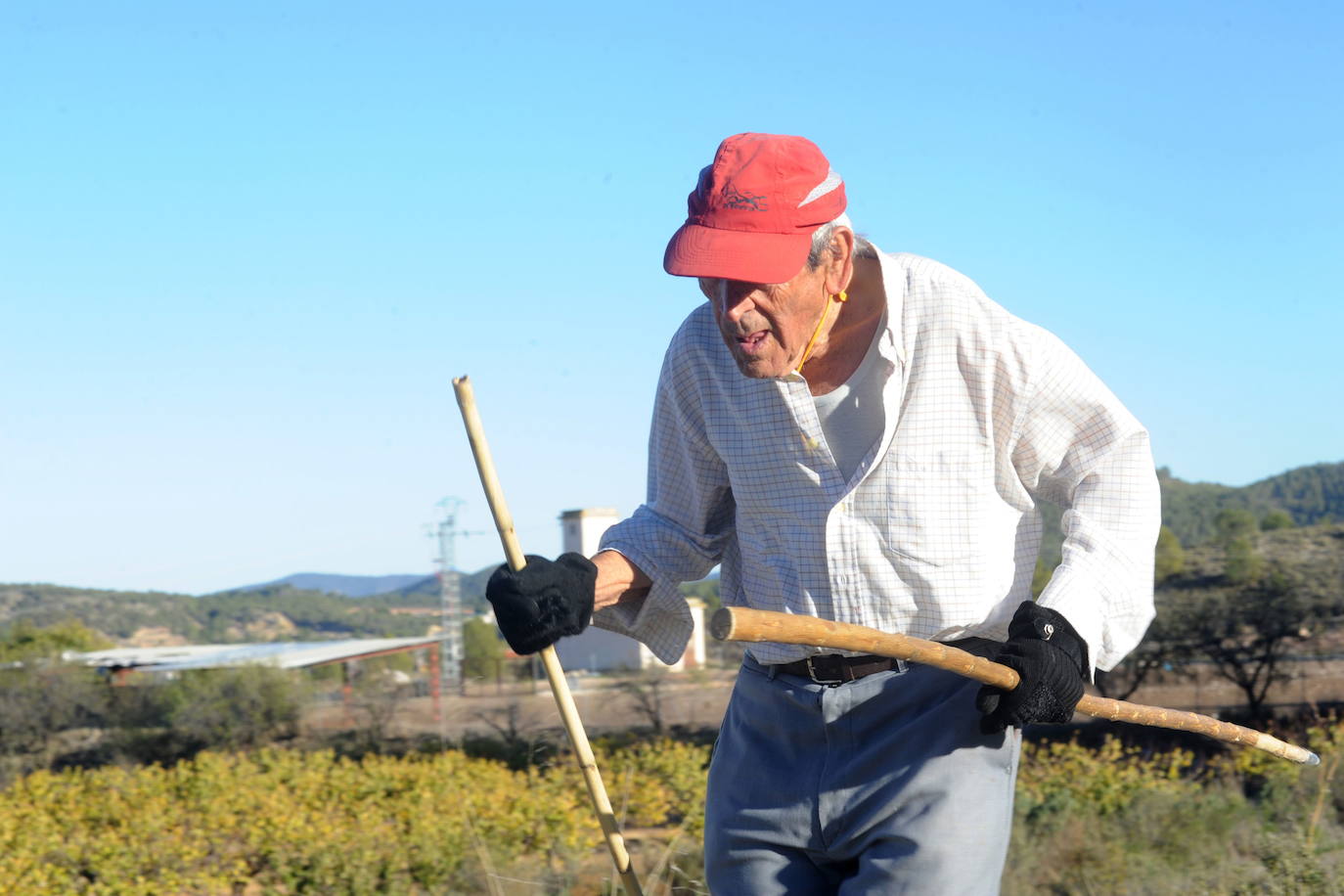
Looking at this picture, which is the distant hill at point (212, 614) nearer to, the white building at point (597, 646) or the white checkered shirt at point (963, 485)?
the white building at point (597, 646)

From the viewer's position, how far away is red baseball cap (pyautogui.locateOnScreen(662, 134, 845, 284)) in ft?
6.16

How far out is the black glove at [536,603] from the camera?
199 cm

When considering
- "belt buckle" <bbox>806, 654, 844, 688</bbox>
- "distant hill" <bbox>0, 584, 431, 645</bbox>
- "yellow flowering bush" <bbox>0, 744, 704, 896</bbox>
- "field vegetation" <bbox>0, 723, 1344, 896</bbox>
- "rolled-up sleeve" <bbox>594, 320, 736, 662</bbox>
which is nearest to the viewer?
"belt buckle" <bbox>806, 654, 844, 688</bbox>

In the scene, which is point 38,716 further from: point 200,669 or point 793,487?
point 793,487

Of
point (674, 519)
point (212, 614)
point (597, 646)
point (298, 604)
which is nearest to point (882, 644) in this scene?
point (674, 519)

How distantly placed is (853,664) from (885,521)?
0.21m

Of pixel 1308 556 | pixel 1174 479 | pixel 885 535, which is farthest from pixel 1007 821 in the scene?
pixel 1174 479

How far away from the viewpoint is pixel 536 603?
1998 mm

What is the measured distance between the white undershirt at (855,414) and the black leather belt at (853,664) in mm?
263

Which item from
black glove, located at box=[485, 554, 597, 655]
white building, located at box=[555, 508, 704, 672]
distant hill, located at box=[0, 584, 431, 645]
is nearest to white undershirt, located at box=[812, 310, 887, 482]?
black glove, located at box=[485, 554, 597, 655]

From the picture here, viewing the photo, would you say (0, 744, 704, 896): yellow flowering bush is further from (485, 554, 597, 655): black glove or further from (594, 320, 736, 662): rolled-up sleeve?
(485, 554, 597, 655): black glove

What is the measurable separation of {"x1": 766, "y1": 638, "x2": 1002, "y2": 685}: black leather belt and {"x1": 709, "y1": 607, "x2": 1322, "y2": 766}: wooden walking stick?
14 cm

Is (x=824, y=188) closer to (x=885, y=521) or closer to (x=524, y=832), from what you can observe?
(x=885, y=521)

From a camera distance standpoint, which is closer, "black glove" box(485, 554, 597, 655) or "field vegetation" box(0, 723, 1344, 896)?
"black glove" box(485, 554, 597, 655)
